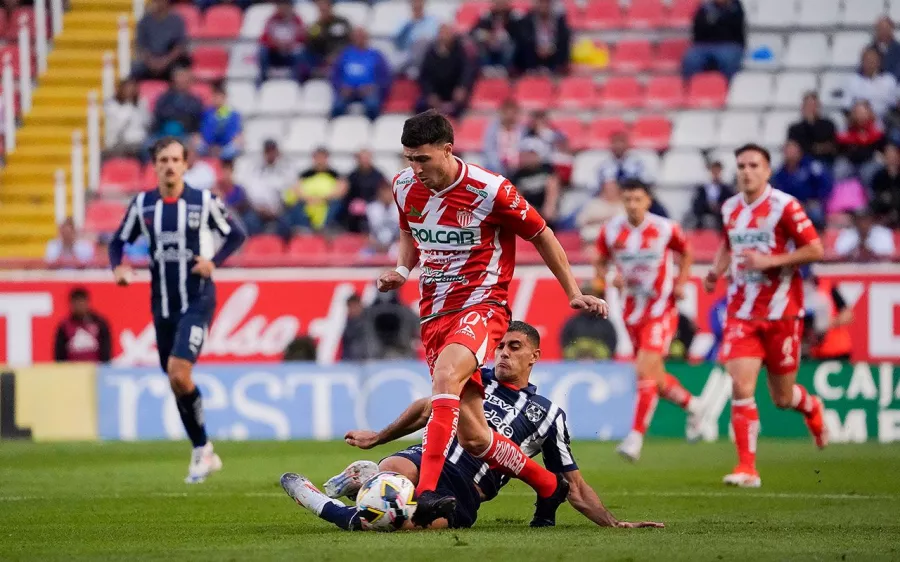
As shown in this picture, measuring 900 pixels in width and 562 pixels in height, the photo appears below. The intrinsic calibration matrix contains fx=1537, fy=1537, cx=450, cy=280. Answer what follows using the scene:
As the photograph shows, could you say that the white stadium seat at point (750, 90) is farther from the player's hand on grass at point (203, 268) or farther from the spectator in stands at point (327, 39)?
the player's hand on grass at point (203, 268)

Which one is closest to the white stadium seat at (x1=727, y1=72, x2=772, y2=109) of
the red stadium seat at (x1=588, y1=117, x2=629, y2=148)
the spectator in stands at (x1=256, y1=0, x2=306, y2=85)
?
the red stadium seat at (x1=588, y1=117, x2=629, y2=148)

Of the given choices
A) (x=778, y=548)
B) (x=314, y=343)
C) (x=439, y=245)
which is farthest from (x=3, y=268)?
(x=778, y=548)

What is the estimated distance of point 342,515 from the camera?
795cm

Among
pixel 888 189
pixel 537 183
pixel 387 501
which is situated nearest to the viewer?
pixel 387 501

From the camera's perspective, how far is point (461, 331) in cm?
827

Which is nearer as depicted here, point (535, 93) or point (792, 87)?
point (792, 87)

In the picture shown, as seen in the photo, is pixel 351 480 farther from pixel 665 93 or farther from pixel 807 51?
pixel 807 51

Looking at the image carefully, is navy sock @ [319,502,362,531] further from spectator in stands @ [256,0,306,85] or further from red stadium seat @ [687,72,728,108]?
spectator in stands @ [256,0,306,85]

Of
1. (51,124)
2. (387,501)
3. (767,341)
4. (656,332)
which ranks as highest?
(387,501)

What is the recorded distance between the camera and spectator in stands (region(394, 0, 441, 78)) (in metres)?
23.6

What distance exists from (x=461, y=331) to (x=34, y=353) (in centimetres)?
1245

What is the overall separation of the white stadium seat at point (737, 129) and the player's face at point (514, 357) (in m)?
14.1

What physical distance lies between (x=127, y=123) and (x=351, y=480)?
626 inches

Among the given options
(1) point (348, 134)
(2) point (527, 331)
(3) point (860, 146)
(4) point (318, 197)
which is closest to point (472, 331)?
(2) point (527, 331)
